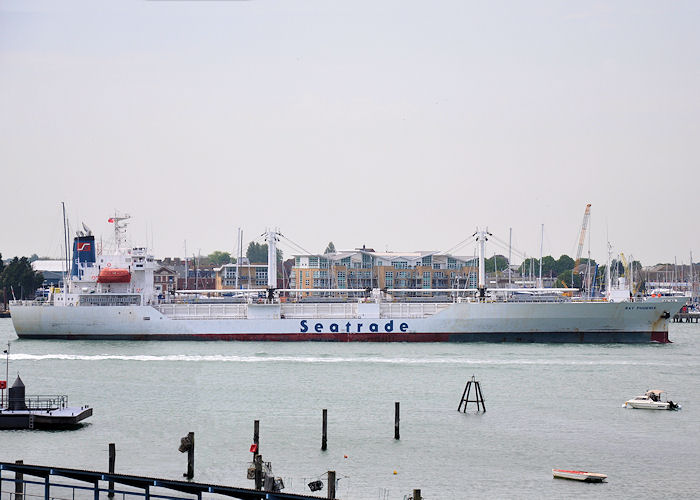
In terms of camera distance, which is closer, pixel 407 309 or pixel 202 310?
pixel 407 309

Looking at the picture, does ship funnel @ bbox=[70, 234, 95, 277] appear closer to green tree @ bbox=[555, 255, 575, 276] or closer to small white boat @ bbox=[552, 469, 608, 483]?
small white boat @ bbox=[552, 469, 608, 483]

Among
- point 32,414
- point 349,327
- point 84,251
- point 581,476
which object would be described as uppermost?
point 84,251

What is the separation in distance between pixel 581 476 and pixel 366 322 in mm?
35904

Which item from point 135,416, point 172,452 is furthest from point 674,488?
point 135,416

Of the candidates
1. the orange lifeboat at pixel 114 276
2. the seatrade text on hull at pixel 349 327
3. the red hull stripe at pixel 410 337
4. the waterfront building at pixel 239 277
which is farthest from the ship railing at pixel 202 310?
the waterfront building at pixel 239 277

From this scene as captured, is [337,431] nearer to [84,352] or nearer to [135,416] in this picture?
[135,416]

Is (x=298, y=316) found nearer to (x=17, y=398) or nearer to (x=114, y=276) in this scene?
(x=114, y=276)

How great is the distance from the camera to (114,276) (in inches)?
2499

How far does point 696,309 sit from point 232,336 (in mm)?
75830

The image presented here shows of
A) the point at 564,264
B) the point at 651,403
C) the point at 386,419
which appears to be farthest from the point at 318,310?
the point at 564,264

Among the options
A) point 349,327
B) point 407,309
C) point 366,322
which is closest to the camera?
point 349,327

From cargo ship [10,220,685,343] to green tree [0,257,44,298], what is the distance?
182ft

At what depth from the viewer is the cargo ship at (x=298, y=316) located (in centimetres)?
6066

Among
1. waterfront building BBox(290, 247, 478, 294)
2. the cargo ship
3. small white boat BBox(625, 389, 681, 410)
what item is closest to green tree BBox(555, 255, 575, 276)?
waterfront building BBox(290, 247, 478, 294)
